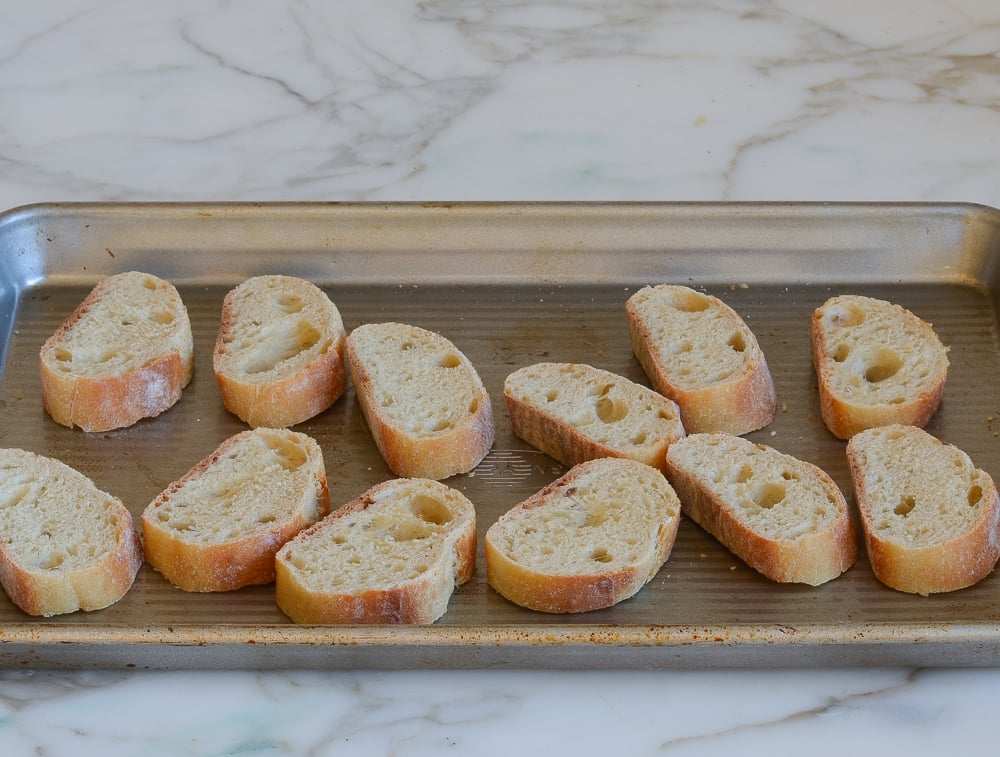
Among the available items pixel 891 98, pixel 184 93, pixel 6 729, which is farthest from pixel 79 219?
pixel 891 98

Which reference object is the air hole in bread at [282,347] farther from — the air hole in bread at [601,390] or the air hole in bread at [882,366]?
the air hole in bread at [882,366]

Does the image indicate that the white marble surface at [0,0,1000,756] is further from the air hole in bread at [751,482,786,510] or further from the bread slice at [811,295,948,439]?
the air hole in bread at [751,482,786,510]

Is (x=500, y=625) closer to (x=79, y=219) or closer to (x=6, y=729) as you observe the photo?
(x=6, y=729)

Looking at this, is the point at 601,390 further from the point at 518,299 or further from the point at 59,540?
the point at 59,540

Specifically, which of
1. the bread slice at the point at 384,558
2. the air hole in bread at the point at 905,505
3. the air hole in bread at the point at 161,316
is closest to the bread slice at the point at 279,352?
the air hole in bread at the point at 161,316

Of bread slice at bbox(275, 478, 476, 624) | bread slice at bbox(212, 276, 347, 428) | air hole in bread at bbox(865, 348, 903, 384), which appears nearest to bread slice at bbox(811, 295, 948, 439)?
air hole in bread at bbox(865, 348, 903, 384)
